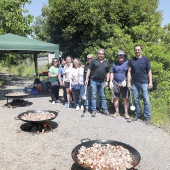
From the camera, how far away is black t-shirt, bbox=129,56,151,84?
19.5 feet

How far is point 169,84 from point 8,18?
912cm

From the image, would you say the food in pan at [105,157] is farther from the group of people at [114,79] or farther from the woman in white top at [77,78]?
the woman in white top at [77,78]

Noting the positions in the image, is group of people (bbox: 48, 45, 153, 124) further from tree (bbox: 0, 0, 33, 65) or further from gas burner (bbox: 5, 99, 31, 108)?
tree (bbox: 0, 0, 33, 65)

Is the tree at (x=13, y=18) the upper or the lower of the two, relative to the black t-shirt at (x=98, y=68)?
upper

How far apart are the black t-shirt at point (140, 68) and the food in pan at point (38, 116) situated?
A: 7.97ft

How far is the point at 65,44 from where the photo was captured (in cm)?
1670

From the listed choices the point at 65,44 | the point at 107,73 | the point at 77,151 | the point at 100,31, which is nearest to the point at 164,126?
the point at 107,73

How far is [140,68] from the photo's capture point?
19.6 feet

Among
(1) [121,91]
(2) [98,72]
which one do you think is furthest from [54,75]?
(1) [121,91]

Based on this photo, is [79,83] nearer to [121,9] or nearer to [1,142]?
[1,142]

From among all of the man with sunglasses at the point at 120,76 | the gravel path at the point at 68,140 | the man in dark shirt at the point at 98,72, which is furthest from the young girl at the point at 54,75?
the man with sunglasses at the point at 120,76

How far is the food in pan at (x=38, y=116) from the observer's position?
556 cm

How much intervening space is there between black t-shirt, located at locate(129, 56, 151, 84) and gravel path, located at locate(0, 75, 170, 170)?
1.23m

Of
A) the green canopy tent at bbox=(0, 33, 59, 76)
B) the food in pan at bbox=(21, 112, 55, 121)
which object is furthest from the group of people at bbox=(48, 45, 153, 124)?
the green canopy tent at bbox=(0, 33, 59, 76)
